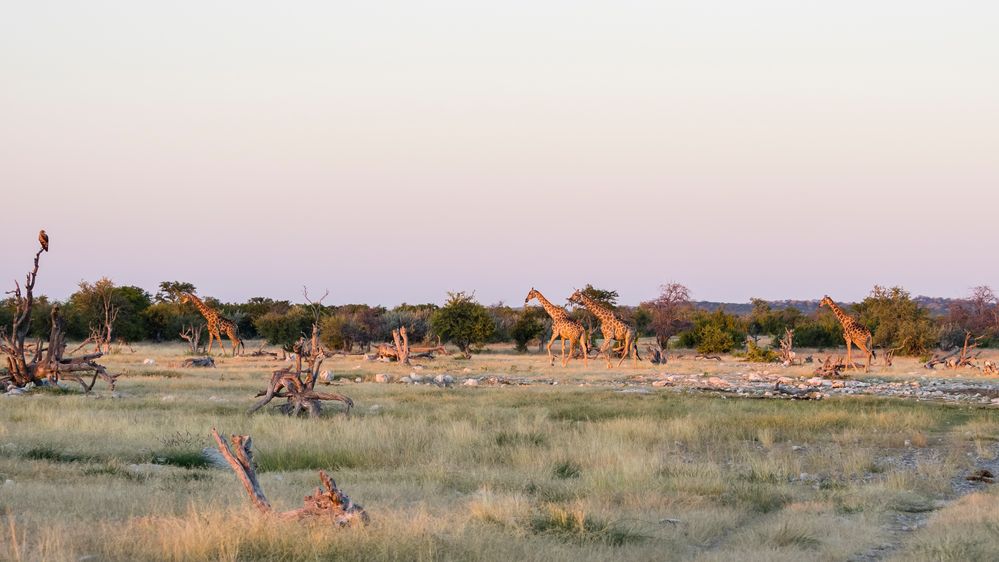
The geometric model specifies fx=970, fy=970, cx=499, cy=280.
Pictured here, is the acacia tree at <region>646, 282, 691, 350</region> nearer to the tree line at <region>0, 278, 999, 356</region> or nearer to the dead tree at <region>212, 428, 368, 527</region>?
the tree line at <region>0, 278, 999, 356</region>

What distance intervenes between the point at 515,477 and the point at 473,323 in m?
34.0

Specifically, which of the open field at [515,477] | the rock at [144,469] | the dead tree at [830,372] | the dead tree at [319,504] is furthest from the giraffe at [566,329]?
the dead tree at [319,504]

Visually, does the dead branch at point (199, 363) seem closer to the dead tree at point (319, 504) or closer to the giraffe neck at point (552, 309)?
the giraffe neck at point (552, 309)

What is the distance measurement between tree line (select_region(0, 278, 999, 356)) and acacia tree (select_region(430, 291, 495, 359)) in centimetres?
5

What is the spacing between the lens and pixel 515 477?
11.2 meters

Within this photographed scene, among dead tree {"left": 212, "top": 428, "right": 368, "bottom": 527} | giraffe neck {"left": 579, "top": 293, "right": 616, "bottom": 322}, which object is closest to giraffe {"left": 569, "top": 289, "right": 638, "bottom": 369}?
giraffe neck {"left": 579, "top": 293, "right": 616, "bottom": 322}

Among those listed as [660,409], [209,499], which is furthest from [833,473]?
[209,499]

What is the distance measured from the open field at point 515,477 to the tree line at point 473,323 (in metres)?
24.5

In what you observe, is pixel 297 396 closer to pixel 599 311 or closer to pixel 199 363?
pixel 199 363

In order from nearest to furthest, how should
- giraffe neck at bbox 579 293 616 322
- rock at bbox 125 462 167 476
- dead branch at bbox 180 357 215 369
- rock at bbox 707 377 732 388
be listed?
rock at bbox 125 462 167 476
rock at bbox 707 377 732 388
dead branch at bbox 180 357 215 369
giraffe neck at bbox 579 293 616 322

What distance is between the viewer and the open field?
7.37 metres

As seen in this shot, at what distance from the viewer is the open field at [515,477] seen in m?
7.37

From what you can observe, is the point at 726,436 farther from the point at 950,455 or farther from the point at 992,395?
the point at 992,395

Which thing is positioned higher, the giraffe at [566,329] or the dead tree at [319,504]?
the giraffe at [566,329]
